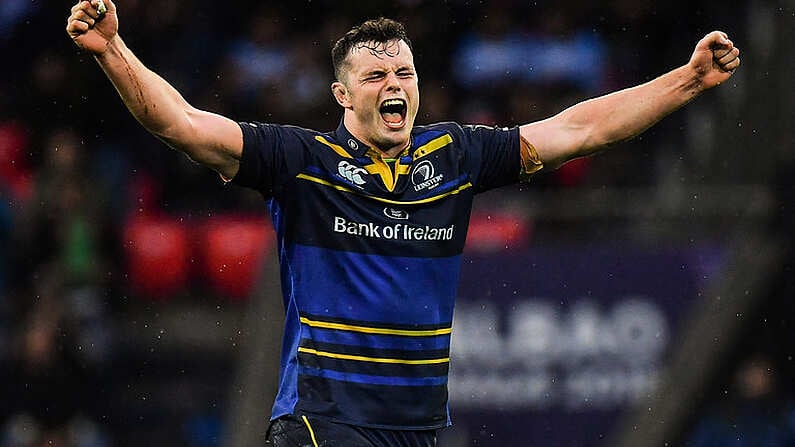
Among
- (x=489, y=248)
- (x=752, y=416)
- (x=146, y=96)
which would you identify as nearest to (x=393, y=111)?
(x=146, y=96)

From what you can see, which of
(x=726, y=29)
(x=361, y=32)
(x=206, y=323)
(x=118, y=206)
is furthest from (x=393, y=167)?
(x=726, y=29)

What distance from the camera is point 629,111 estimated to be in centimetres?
664

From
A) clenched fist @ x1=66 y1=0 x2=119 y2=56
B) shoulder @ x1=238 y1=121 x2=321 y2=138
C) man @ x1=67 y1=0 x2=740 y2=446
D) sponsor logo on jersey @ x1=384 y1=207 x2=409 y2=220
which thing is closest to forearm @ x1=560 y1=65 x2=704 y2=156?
man @ x1=67 y1=0 x2=740 y2=446

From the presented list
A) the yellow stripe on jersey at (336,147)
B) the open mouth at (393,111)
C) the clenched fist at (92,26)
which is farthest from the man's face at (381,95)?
the clenched fist at (92,26)

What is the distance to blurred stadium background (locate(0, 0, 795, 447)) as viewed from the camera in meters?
11.7

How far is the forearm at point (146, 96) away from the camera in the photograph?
5.80m

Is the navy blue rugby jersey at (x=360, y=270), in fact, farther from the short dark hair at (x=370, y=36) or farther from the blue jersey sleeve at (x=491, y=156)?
the short dark hair at (x=370, y=36)

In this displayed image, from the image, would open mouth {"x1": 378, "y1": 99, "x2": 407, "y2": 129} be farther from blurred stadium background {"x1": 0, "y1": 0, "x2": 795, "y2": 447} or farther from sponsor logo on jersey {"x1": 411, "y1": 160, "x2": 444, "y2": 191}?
blurred stadium background {"x1": 0, "y1": 0, "x2": 795, "y2": 447}

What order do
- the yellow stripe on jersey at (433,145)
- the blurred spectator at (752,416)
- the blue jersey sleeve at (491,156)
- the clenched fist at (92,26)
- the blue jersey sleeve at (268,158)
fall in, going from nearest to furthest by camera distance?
the clenched fist at (92,26) → the blue jersey sleeve at (268,158) → the yellow stripe on jersey at (433,145) → the blue jersey sleeve at (491,156) → the blurred spectator at (752,416)

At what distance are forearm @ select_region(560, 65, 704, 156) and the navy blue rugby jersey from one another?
0.67 metres

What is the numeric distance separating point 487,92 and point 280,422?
8.53 m

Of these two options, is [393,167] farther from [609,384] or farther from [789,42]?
[789,42]

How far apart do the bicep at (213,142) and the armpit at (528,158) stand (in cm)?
120

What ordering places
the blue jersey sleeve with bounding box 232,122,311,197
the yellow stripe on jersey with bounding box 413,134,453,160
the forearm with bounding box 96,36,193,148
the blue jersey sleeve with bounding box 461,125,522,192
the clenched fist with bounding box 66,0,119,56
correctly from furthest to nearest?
the blue jersey sleeve with bounding box 461,125,522,192 → the yellow stripe on jersey with bounding box 413,134,453,160 → the blue jersey sleeve with bounding box 232,122,311,197 → the forearm with bounding box 96,36,193,148 → the clenched fist with bounding box 66,0,119,56
